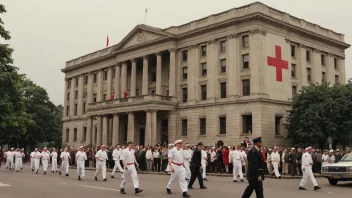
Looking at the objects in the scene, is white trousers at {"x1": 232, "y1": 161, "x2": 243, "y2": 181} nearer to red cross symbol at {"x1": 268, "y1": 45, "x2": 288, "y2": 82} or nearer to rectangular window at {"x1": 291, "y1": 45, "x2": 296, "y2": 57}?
red cross symbol at {"x1": 268, "y1": 45, "x2": 288, "y2": 82}

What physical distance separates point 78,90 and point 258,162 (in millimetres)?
62975

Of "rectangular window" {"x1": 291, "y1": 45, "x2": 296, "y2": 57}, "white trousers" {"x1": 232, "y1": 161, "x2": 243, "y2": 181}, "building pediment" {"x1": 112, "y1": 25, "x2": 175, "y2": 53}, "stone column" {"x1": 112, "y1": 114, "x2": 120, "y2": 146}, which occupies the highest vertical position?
"building pediment" {"x1": 112, "y1": 25, "x2": 175, "y2": 53}

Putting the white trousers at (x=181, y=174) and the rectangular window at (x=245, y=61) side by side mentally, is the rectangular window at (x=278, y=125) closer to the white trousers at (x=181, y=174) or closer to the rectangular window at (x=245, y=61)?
the rectangular window at (x=245, y=61)

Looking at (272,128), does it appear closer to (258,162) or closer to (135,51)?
(135,51)

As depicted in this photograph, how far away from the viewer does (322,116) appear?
126 feet

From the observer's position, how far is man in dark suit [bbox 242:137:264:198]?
10.1m

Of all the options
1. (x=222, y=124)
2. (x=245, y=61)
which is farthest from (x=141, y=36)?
(x=222, y=124)

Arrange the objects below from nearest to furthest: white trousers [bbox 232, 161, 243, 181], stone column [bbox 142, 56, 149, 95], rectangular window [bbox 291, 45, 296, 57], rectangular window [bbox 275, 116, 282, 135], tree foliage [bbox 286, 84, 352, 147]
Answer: white trousers [bbox 232, 161, 243, 181]
tree foliage [bbox 286, 84, 352, 147]
rectangular window [bbox 275, 116, 282, 135]
rectangular window [bbox 291, 45, 296, 57]
stone column [bbox 142, 56, 149, 95]

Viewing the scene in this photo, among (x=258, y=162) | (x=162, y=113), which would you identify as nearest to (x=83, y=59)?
(x=162, y=113)

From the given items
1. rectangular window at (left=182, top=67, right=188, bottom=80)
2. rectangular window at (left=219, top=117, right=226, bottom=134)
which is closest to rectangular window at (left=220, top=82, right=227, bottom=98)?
rectangular window at (left=219, top=117, right=226, bottom=134)

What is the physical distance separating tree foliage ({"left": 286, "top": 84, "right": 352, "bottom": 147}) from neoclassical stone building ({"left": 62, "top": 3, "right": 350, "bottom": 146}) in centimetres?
333

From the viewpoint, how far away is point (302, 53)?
4712cm

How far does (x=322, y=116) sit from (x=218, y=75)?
12.8 metres

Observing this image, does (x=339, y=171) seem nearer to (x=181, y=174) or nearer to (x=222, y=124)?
(x=181, y=174)
